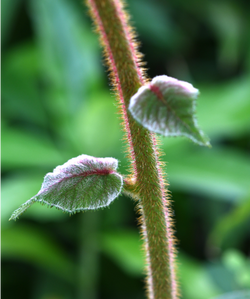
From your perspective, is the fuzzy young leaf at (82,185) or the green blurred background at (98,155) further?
the green blurred background at (98,155)

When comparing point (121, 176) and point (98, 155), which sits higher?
point (98, 155)

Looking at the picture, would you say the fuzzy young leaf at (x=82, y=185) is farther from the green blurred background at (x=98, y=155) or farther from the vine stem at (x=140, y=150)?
the green blurred background at (x=98, y=155)

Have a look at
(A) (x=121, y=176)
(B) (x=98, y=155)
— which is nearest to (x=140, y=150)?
(A) (x=121, y=176)

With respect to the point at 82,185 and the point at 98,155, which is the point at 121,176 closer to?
the point at 82,185

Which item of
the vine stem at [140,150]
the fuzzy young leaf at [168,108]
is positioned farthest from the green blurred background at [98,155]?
the fuzzy young leaf at [168,108]

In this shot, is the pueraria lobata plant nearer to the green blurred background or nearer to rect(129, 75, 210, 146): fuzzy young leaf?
rect(129, 75, 210, 146): fuzzy young leaf
